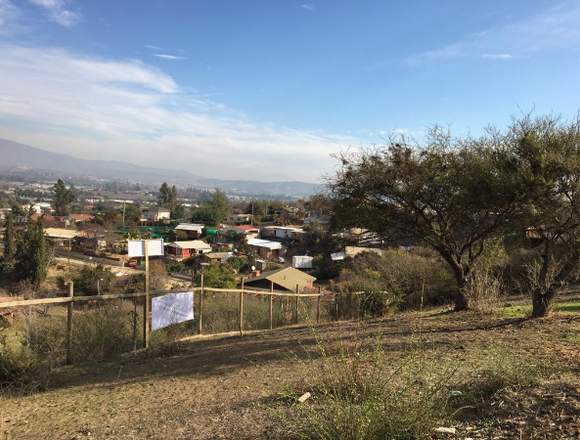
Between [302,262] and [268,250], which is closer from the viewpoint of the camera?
[302,262]

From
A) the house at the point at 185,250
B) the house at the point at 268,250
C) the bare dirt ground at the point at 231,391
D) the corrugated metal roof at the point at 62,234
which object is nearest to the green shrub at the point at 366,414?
the bare dirt ground at the point at 231,391

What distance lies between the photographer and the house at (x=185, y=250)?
6204cm

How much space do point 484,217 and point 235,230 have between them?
70.7m

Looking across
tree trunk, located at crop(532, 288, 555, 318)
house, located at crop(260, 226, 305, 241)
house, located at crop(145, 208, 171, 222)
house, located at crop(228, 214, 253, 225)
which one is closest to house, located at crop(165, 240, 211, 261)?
house, located at crop(260, 226, 305, 241)

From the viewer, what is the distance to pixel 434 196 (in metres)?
11.8

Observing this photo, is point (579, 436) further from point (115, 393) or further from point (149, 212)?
point (149, 212)

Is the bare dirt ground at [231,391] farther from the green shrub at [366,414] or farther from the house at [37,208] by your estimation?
the house at [37,208]

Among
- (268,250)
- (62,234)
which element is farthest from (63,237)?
(268,250)

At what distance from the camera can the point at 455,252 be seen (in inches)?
511

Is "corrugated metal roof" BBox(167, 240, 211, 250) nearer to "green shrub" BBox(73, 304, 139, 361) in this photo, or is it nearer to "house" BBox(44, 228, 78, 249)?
"house" BBox(44, 228, 78, 249)

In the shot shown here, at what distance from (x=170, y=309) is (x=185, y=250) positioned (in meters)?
53.7

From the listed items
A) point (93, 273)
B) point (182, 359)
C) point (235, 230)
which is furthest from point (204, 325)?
point (235, 230)

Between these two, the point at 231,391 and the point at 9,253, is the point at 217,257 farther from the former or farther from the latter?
the point at 231,391

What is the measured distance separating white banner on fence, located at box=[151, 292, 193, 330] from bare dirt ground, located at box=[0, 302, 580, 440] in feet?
1.84
